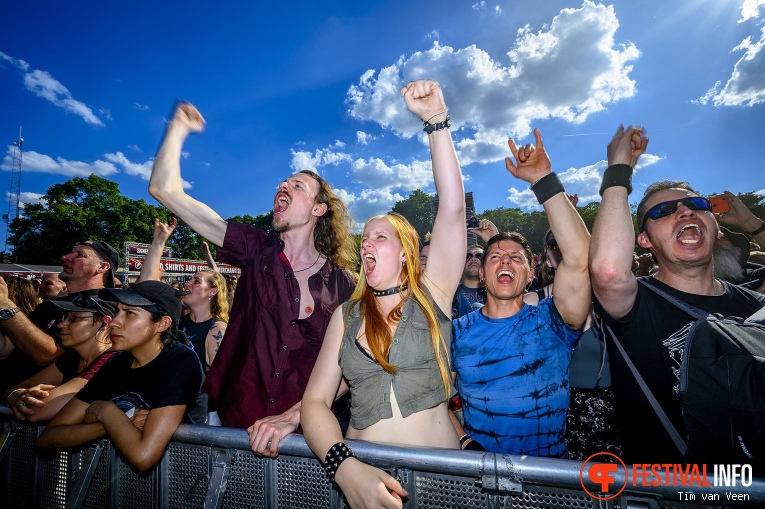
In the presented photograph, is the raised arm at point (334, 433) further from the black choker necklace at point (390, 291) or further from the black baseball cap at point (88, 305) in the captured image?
the black baseball cap at point (88, 305)

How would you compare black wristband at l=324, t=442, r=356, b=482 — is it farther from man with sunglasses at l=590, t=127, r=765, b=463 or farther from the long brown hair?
the long brown hair

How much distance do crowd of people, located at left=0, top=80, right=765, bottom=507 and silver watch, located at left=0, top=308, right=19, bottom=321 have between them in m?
0.86

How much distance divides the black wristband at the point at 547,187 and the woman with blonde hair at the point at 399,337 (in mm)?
535

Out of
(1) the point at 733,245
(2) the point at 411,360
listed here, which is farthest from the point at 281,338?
(1) the point at 733,245

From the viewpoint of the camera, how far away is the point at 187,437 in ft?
6.56

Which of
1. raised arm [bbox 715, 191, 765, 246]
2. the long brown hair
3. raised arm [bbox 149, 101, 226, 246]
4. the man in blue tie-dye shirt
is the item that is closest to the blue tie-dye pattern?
the man in blue tie-dye shirt

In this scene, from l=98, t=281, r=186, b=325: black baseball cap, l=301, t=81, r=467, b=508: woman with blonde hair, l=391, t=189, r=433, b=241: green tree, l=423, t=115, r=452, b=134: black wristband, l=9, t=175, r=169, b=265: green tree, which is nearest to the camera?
l=301, t=81, r=467, b=508: woman with blonde hair

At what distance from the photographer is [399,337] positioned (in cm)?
189

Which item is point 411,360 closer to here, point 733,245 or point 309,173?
point 309,173

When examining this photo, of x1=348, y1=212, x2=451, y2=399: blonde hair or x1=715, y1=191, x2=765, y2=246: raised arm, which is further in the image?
x1=715, y1=191, x2=765, y2=246: raised arm

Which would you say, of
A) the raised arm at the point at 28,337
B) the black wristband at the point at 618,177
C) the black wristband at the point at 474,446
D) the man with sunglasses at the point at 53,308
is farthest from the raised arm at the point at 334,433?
the raised arm at the point at 28,337

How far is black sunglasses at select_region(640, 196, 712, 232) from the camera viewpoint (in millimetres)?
2160

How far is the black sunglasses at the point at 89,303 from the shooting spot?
2855 mm

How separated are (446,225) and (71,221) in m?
51.2
